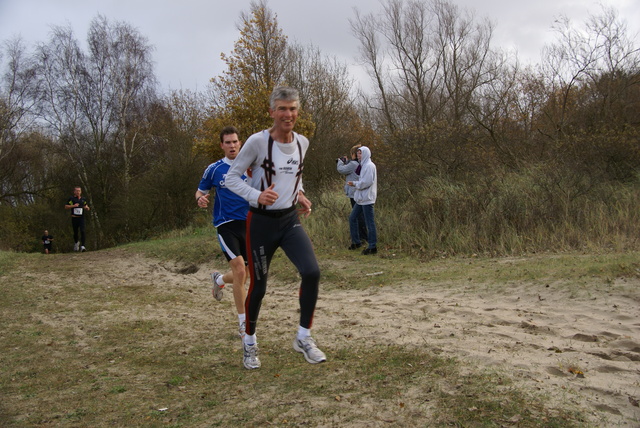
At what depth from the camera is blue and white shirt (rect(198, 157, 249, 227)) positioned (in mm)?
5418

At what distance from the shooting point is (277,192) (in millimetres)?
3996

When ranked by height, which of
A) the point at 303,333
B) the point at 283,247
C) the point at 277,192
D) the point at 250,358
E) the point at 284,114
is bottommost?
the point at 250,358

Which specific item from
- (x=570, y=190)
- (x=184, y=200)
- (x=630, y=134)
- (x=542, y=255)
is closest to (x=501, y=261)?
(x=542, y=255)

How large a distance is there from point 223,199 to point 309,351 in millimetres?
2034

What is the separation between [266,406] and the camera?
11.3 ft

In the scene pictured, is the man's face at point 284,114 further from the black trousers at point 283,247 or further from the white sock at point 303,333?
the white sock at point 303,333

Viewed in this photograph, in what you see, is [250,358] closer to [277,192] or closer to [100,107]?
[277,192]

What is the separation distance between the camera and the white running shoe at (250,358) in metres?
4.29

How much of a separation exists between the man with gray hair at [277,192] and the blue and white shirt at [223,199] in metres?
1.30

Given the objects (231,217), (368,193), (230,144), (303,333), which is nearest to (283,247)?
(303,333)

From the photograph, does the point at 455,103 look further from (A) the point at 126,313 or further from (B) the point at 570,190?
(A) the point at 126,313

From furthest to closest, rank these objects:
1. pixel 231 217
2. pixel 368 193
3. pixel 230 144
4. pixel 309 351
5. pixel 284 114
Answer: pixel 368 193, pixel 230 144, pixel 231 217, pixel 309 351, pixel 284 114

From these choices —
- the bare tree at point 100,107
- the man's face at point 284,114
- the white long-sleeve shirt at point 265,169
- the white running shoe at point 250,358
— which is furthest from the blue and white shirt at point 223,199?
the bare tree at point 100,107

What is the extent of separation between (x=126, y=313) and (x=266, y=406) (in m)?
4.15
